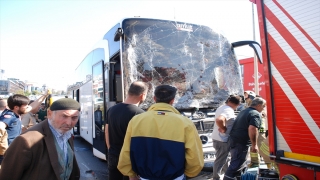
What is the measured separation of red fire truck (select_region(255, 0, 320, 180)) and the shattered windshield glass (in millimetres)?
2786

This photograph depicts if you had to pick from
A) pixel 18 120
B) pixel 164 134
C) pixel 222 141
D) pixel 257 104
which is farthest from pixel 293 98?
pixel 18 120

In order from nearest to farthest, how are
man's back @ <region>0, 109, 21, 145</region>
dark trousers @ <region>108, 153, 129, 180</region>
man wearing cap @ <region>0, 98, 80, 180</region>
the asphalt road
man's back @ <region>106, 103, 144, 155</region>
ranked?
man wearing cap @ <region>0, 98, 80, 180</region> < man's back @ <region>106, 103, 144, 155</region> < dark trousers @ <region>108, 153, 129, 180</region> < man's back @ <region>0, 109, 21, 145</region> < the asphalt road

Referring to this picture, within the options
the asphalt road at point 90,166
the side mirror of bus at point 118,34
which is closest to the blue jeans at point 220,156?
the asphalt road at point 90,166

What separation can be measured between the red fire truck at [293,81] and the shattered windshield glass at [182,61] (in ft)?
9.14

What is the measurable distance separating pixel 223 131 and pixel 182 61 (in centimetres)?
165

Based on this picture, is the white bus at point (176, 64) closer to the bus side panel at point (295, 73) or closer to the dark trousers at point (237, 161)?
the dark trousers at point (237, 161)

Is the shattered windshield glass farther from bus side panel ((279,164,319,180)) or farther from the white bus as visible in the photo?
bus side panel ((279,164,319,180))

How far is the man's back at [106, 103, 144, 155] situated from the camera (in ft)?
10.5

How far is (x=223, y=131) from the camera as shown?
14.7 ft

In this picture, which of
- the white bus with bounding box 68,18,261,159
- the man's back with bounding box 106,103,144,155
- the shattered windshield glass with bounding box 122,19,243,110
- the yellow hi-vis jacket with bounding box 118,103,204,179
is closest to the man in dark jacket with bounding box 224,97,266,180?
the white bus with bounding box 68,18,261,159

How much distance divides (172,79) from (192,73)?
47cm

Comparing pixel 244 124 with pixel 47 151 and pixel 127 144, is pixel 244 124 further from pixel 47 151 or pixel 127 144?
pixel 47 151

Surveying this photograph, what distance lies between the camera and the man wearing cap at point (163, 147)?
2.32m

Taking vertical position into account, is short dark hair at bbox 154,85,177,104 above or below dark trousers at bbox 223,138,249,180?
above
